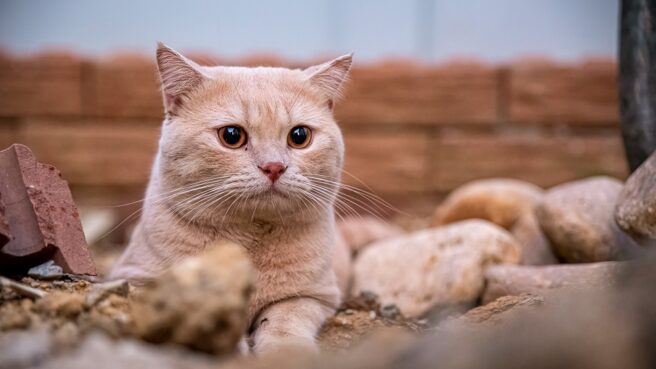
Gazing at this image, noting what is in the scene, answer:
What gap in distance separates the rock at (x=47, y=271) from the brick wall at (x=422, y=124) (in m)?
3.50

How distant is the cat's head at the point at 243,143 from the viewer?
239 cm

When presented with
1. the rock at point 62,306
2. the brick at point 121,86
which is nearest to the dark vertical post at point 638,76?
the rock at point 62,306

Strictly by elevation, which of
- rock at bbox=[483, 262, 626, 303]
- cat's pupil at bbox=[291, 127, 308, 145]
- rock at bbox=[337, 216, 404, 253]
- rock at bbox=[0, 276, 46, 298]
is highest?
cat's pupil at bbox=[291, 127, 308, 145]

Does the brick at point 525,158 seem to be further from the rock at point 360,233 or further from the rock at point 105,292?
the rock at point 105,292

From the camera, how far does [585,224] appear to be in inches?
121

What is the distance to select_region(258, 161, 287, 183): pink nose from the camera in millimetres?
2330

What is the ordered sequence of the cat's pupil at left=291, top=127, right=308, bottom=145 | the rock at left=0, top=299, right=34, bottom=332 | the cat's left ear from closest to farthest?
the rock at left=0, top=299, right=34, bottom=332, the cat's pupil at left=291, top=127, right=308, bottom=145, the cat's left ear

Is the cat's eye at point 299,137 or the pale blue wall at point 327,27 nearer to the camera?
the cat's eye at point 299,137

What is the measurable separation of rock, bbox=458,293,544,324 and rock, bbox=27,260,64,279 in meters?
1.40

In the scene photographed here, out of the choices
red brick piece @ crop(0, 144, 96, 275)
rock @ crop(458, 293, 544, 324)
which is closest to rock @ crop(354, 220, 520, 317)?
rock @ crop(458, 293, 544, 324)

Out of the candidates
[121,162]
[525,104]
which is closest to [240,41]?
[121,162]

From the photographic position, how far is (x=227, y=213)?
98.6 inches

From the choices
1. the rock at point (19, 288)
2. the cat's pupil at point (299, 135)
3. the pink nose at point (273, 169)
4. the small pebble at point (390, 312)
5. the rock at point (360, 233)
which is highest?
the cat's pupil at point (299, 135)

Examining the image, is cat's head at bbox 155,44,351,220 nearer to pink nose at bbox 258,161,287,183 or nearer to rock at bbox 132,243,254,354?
pink nose at bbox 258,161,287,183
